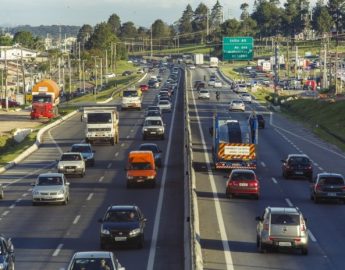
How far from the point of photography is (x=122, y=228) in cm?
2967

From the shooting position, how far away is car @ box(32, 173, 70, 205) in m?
41.1

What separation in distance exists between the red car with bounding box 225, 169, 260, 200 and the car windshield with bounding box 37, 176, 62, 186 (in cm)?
757

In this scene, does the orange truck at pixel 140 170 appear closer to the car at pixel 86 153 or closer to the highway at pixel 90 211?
the highway at pixel 90 211

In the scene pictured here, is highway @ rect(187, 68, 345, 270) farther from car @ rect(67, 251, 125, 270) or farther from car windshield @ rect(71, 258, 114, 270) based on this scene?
car windshield @ rect(71, 258, 114, 270)

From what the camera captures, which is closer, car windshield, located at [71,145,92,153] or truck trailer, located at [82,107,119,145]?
car windshield, located at [71,145,92,153]

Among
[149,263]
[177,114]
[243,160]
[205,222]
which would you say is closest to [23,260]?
[149,263]

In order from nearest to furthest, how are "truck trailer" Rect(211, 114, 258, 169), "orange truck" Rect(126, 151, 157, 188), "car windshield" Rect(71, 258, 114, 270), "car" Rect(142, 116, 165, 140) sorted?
"car windshield" Rect(71, 258, 114, 270)
"orange truck" Rect(126, 151, 157, 188)
"truck trailer" Rect(211, 114, 258, 169)
"car" Rect(142, 116, 165, 140)

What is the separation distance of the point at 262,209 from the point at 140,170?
9.23m

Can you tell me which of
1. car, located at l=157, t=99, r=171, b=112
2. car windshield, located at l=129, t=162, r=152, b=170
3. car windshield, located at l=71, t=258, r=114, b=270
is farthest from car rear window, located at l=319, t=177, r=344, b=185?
car, located at l=157, t=99, r=171, b=112

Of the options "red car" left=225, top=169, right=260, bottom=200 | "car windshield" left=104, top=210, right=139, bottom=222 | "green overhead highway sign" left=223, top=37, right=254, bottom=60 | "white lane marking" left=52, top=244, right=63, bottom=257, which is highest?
"green overhead highway sign" left=223, top=37, right=254, bottom=60

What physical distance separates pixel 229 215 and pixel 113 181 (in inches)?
529

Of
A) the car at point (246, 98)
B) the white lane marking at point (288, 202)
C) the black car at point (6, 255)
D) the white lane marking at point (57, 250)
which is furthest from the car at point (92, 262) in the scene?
the car at point (246, 98)

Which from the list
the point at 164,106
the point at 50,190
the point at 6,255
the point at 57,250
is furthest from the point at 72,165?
the point at 164,106

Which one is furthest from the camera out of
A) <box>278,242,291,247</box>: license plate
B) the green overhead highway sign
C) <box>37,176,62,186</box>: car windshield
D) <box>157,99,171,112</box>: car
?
the green overhead highway sign
